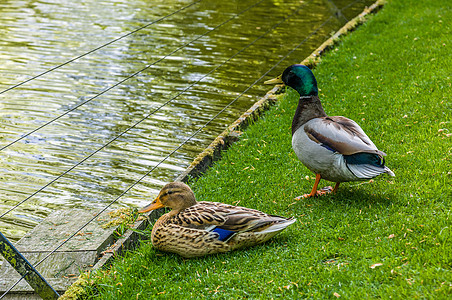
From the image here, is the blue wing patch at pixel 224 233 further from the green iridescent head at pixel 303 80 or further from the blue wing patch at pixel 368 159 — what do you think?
the green iridescent head at pixel 303 80

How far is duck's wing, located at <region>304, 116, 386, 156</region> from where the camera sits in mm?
4113

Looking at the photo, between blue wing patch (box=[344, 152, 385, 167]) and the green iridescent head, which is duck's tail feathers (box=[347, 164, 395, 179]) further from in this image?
the green iridescent head

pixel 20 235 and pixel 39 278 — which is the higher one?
pixel 39 278

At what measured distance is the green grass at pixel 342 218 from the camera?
3381 mm

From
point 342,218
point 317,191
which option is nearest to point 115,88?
point 317,191

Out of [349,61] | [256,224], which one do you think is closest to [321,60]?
[349,61]

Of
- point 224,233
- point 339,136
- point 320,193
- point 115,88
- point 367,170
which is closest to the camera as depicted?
point 224,233

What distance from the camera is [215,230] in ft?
12.6

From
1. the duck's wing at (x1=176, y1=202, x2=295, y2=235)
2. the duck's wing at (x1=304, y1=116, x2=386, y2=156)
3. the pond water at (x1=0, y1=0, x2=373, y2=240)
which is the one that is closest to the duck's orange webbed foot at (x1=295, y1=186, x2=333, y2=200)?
the duck's wing at (x1=304, y1=116, x2=386, y2=156)

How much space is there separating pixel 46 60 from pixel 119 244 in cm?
631

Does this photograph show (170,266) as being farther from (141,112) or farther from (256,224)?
(141,112)

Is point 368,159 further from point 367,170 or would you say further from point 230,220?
point 230,220

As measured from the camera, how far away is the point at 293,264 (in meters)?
3.65

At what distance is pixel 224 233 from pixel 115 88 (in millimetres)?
5497
